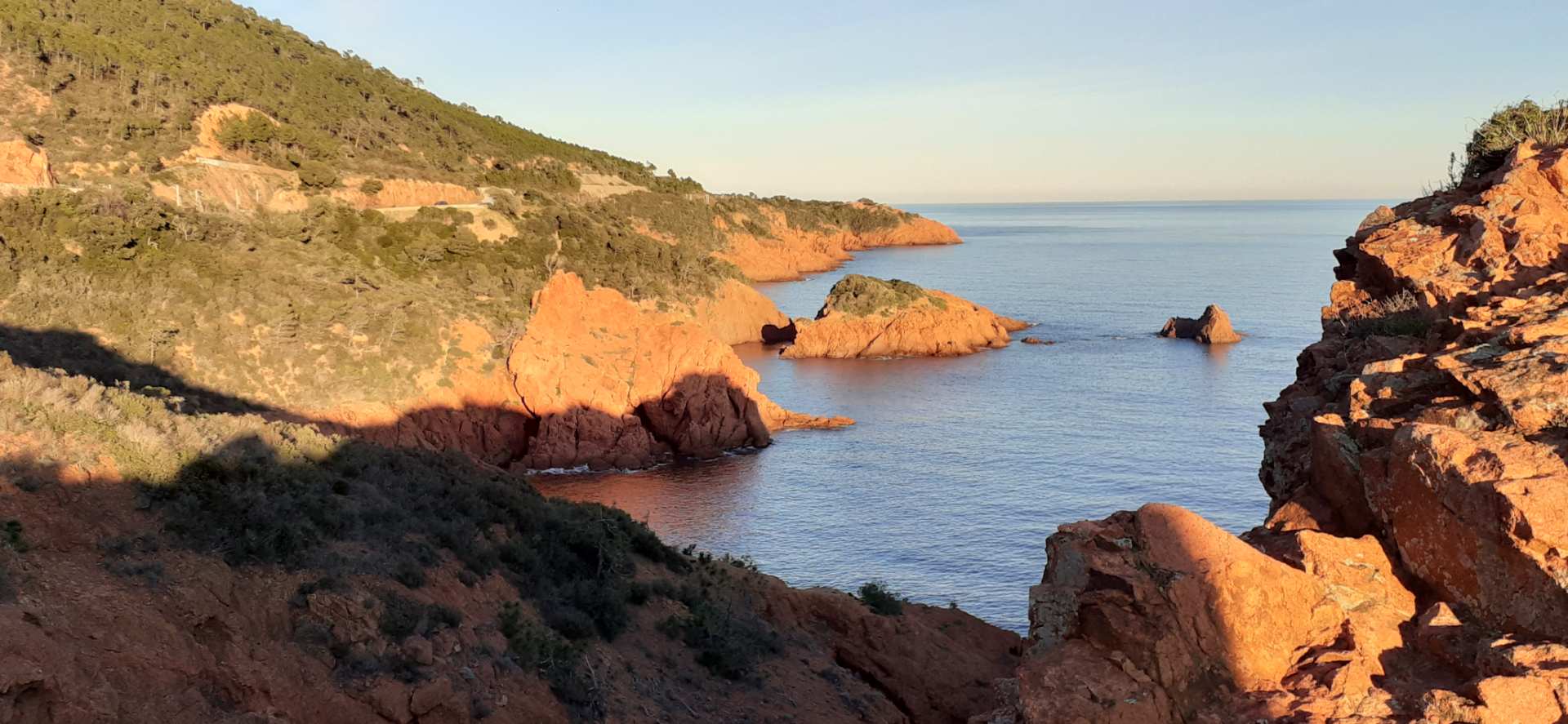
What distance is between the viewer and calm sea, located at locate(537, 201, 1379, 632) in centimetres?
3694

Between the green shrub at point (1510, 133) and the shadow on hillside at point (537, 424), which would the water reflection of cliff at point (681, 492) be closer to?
the shadow on hillside at point (537, 424)

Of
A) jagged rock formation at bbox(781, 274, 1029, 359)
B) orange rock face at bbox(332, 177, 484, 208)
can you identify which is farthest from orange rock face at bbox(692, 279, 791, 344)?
orange rock face at bbox(332, 177, 484, 208)

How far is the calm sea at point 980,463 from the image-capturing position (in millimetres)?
36938

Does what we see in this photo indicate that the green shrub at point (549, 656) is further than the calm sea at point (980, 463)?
No

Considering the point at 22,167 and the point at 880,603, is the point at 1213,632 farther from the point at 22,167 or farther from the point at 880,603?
the point at 22,167

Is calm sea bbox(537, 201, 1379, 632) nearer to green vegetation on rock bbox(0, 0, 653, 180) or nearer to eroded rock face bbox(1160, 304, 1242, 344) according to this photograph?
eroded rock face bbox(1160, 304, 1242, 344)

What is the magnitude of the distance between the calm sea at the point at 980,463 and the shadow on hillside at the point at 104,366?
1253 centimetres

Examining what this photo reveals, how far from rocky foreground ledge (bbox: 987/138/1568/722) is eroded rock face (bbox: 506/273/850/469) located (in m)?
36.7

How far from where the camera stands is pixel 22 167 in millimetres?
46594

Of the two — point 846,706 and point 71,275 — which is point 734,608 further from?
point 71,275

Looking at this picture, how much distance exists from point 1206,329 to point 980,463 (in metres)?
43.7

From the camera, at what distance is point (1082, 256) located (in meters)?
189

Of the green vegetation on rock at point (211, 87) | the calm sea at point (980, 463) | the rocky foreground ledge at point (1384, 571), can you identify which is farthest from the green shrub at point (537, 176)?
the rocky foreground ledge at point (1384, 571)

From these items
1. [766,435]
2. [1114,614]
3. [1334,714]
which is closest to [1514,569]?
[1334,714]
